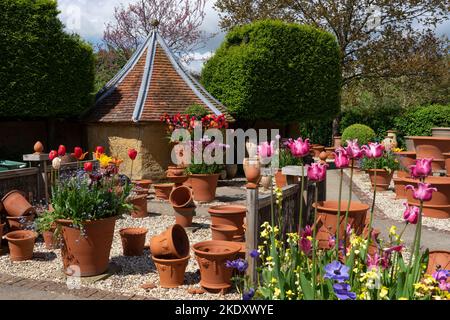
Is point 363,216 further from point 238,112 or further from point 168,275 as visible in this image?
point 238,112

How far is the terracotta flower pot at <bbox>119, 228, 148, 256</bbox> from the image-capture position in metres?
6.03

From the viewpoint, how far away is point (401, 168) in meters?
12.8

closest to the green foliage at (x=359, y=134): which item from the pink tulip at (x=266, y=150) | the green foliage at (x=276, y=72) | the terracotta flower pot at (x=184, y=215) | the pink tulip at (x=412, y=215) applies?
the green foliage at (x=276, y=72)

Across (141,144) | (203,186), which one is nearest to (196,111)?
(141,144)

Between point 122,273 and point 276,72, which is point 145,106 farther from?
point 122,273

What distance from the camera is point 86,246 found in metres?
5.05

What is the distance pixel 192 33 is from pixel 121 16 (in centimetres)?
444

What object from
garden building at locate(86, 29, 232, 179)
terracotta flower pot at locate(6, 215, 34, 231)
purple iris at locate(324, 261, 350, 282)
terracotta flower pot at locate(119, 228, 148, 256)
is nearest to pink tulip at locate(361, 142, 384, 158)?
purple iris at locate(324, 261, 350, 282)

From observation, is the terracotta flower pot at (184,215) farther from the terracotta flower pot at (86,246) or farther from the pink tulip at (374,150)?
the pink tulip at (374,150)

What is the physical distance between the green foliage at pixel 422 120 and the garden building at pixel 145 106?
1072cm

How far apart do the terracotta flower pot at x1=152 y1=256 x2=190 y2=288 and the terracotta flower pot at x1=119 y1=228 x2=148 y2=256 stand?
48.0 inches

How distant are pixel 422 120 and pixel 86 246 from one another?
18.7 metres

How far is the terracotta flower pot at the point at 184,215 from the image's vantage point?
765cm
